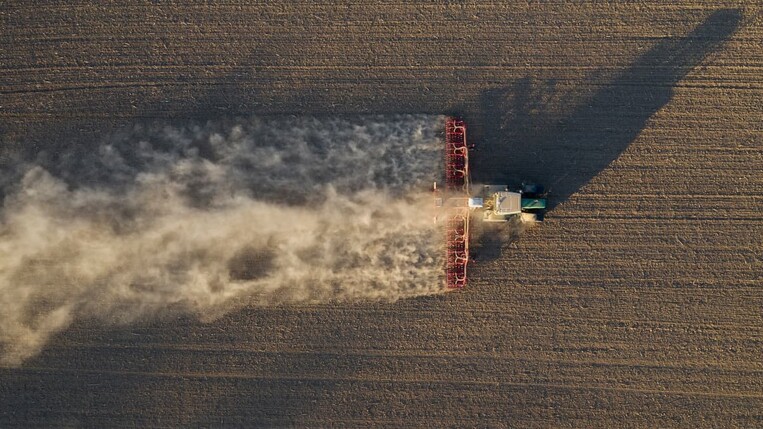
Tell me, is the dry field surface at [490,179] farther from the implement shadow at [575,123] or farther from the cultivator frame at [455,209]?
the cultivator frame at [455,209]

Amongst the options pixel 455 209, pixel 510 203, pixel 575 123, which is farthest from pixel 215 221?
pixel 575 123

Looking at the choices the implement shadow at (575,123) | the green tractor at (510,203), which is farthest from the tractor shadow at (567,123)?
the green tractor at (510,203)

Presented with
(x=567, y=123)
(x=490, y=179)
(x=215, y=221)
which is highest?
(x=567, y=123)

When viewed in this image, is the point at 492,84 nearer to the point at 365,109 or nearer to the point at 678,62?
the point at 365,109

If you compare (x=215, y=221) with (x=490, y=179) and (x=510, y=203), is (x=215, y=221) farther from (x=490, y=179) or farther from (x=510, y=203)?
(x=510, y=203)

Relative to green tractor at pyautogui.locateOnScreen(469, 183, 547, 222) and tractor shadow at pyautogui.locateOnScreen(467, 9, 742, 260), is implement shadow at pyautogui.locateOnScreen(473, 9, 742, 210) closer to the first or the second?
tractor shadow at pyautogui.locateOnScreen(467, 9, 742, 260)

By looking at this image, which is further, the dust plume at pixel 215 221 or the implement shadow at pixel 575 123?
the implement shadow at pixel 575 123
